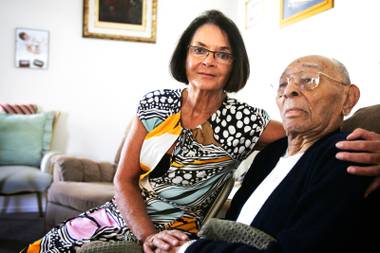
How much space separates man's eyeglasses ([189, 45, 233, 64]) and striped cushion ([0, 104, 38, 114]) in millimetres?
2732

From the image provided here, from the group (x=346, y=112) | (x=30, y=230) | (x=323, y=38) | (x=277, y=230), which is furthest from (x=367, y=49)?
(x=30, y=230)

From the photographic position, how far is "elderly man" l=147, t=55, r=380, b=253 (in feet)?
2.54

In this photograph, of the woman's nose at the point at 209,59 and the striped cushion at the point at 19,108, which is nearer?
the woman's nose at the point at 209,59

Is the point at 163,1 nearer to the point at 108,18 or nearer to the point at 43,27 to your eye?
the point at 108,18

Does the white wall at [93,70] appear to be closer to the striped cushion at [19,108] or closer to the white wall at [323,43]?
the white wall at [323,43]

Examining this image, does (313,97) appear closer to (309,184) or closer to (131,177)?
(309,184)

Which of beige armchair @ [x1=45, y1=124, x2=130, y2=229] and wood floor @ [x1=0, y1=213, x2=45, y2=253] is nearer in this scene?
beige armchair @ [x1=45, y1=124, x2=130, y2=229]

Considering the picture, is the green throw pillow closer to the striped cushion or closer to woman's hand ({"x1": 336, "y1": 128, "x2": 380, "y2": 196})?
the striped cushion

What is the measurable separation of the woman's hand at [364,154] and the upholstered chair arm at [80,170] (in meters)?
2.35

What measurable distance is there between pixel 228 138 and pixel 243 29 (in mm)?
2753

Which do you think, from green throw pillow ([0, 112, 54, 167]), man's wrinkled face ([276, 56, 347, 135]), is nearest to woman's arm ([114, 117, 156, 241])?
man's wrinkled face ([276, 56, 347, 135])

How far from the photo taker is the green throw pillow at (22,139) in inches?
132

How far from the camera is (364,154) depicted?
0.80 metres

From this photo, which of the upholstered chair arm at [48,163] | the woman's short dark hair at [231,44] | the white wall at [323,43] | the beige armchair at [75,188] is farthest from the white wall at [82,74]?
the woman's short dark hair at [231,44]
